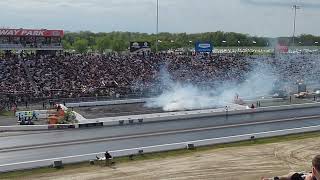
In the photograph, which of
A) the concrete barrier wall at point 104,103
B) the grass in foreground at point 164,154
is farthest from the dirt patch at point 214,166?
the concrete barrier wall at point 104,103

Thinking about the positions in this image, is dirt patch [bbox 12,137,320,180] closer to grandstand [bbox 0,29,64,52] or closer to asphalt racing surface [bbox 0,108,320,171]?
asphalt racing surface [bbox 0,108,320,171]

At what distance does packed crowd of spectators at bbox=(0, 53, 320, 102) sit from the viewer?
55.7 metres

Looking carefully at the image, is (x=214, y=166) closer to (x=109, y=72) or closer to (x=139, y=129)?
(x=139, y=129)

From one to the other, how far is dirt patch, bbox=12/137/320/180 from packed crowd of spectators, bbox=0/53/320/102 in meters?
26.9

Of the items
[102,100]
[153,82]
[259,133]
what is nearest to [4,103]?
[102,100]

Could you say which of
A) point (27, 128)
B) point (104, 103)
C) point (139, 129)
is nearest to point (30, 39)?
point (104, 103)

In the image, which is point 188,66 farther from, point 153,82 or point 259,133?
point 259,133

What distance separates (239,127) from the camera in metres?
41.6

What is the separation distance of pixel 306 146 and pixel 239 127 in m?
8.77

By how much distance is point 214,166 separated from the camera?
27188 mm

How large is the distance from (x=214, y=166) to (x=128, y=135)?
11523 millimetres

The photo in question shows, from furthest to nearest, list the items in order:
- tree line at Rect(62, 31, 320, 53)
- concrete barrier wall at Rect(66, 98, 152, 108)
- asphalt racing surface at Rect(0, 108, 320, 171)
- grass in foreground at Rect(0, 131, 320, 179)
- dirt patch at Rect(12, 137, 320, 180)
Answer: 1. tree line at Rect(62, 31, 320, 53)
2. concrete barrier wall at Rect(66, 98, 152, 108)
3. asphalt racing surface at Rect(0, 108, 320, 171)
4. grass in foreground at Rect(0, 131, 320, 179)
5. dirt patch at Rect(12, 137, 320, 180)

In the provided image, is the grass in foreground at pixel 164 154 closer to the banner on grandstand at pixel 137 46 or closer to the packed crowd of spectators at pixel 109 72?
the packed crowd of spectators at pixel 109 72

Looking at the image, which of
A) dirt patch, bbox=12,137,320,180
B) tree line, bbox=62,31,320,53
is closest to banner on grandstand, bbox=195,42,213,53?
tree line, bbox=62,31,320,53
